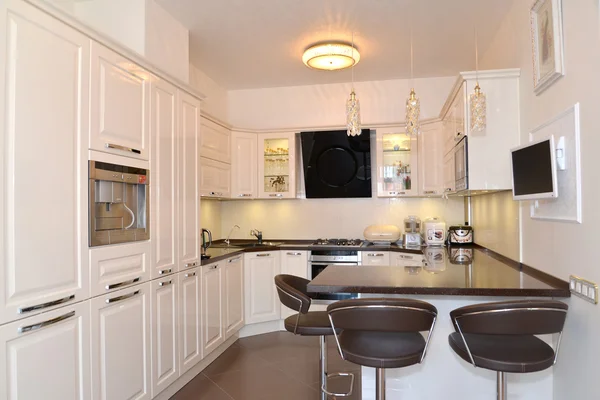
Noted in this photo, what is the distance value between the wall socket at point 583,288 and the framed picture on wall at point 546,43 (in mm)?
1033

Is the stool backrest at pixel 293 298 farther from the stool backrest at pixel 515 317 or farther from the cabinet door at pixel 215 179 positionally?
the cabinet door at pixel 215 179

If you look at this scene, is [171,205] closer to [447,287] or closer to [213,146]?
[213,146]

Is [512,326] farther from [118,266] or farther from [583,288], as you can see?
[118,266]

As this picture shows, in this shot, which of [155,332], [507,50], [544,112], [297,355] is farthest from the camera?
[297,355]

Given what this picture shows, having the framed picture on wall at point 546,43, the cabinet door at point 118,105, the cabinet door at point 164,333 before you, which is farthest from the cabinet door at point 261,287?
the framed picture on wall at point 546,43

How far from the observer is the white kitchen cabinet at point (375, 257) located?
13.9 feet

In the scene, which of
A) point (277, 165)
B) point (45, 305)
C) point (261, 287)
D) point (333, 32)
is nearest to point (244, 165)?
point (277, 165)

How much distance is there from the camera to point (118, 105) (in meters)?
2.24

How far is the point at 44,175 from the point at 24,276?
44cm

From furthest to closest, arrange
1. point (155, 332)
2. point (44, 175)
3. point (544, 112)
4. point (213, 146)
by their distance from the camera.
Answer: point (213, 146) < point (155, 332) < point (544, 112) < point (44, 175)

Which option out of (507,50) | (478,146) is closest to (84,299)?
(478,146)

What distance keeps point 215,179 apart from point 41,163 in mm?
2450

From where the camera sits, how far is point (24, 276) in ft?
5.33

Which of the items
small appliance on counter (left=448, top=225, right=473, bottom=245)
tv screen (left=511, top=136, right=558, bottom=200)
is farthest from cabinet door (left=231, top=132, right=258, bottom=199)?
tv screen (left=511, top=136, right=558, bottom=200)
